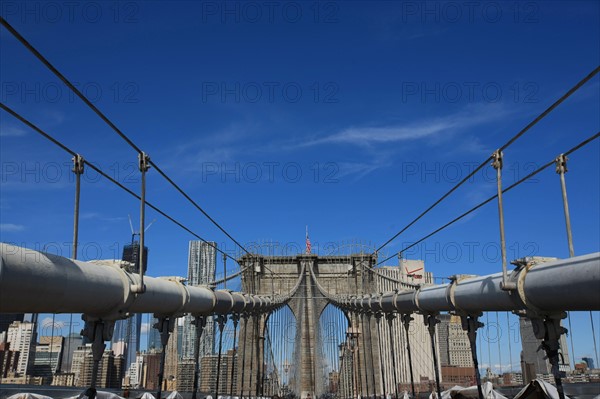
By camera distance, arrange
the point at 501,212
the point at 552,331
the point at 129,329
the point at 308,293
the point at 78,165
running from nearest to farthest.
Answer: the point at 552,331 → the point at 78,165 → the point at 501,212 → the point at 129,329 → the point at 308,293

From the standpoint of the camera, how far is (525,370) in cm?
1889

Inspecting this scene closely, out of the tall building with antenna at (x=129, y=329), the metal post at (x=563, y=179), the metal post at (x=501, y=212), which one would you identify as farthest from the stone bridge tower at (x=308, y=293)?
the metal post at (x=563, y=179)

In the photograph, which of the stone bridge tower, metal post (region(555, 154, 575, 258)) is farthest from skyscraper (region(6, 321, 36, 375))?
the stone bridge tower

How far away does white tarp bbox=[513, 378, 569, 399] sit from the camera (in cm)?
930

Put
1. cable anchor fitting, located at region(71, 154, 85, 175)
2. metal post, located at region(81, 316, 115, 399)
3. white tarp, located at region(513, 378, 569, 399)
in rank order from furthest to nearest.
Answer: white tarp, located at region(513, 378, 569, 399) → cable anchor fitting, located at region(71, 154, 85, 175) → metal post, located at region(81, 316, 115, 399)

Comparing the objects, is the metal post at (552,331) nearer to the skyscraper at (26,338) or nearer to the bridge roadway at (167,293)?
the bridge roadway at (167,293)

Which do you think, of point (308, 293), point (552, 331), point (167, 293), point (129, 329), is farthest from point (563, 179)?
point (308, 293)

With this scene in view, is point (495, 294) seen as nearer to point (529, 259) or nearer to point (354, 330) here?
point (529, 259)

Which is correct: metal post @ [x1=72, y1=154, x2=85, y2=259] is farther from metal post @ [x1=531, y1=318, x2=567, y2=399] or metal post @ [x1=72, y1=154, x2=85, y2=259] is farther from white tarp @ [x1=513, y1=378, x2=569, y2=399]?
white tarp @ [x1=513, y1=378, x2=569, y2=399]

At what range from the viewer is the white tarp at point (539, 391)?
9305mm

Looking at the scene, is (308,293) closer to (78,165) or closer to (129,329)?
(129,329)

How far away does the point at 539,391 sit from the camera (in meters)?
9.59

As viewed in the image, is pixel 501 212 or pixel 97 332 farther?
pixel 501 212

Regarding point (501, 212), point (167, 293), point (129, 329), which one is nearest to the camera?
point (501, 212)
